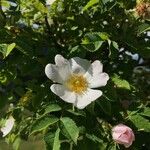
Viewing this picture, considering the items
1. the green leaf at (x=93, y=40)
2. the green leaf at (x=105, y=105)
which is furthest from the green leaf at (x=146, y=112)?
the green leaf at (x=93, y=40)

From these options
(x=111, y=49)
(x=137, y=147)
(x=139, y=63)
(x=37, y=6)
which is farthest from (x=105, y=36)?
(x=139, y=63)

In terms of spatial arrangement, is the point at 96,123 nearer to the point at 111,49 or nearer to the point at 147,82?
the point at 111,49

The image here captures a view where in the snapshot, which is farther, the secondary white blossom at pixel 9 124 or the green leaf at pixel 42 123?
the secondary white blossom at pixel 9 124

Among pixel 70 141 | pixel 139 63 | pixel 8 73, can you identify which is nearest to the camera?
pixel 70 141

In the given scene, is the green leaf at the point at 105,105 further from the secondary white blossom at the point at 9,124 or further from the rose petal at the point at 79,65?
the secondary white blossom at the point at 9,124

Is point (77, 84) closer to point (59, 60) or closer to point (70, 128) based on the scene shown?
point (59, 60)

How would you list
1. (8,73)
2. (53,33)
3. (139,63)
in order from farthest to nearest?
1. (139,63)
2. (53,33)
3. (8,73)
